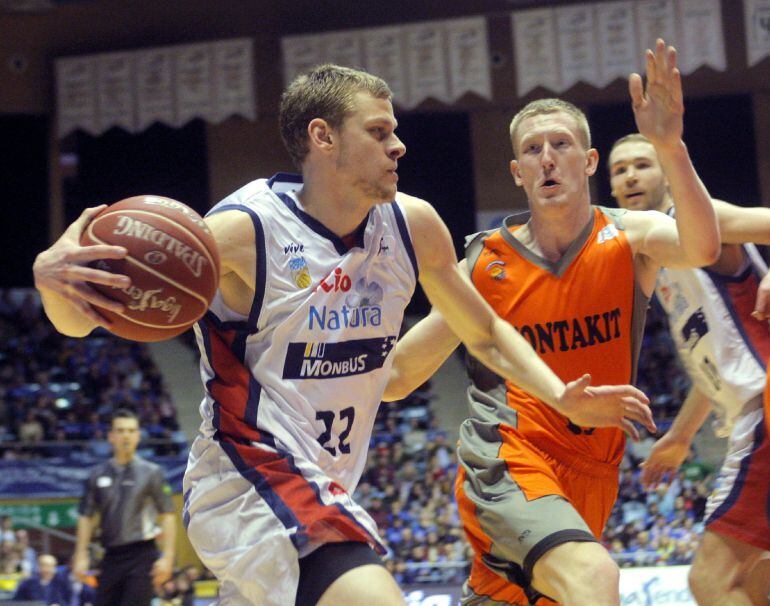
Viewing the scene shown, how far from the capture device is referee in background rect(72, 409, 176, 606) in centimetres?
768

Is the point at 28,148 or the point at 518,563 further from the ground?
the point at 28,148

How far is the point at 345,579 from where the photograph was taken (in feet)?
9.11

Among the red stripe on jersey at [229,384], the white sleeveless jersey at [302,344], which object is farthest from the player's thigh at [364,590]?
the red stripe on jersey at [229,384]

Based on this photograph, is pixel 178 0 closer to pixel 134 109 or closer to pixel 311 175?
pixel 134 109

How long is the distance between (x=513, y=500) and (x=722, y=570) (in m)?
1.03

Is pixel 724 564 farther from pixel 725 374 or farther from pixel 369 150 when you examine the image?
pixel 369 150

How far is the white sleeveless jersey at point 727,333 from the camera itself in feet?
14.4

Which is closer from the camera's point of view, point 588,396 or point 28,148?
point 588,396

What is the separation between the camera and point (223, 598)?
9.56 feet

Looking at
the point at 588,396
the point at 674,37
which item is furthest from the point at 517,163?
the point at 674,37

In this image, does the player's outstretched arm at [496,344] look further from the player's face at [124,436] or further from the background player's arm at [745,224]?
the player's face at [124,436]

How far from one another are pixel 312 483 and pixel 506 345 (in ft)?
2.99

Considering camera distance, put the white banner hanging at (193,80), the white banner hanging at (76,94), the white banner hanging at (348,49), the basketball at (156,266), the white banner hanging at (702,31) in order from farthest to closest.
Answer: the white banner hanging at (76,94)
the white banner hanging at (193,80)
the white banner hanging at (348,49)
the white banner hanging at (702,31)
the basketball at (156,266)

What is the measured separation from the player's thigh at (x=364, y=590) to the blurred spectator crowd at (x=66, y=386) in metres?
12.0
